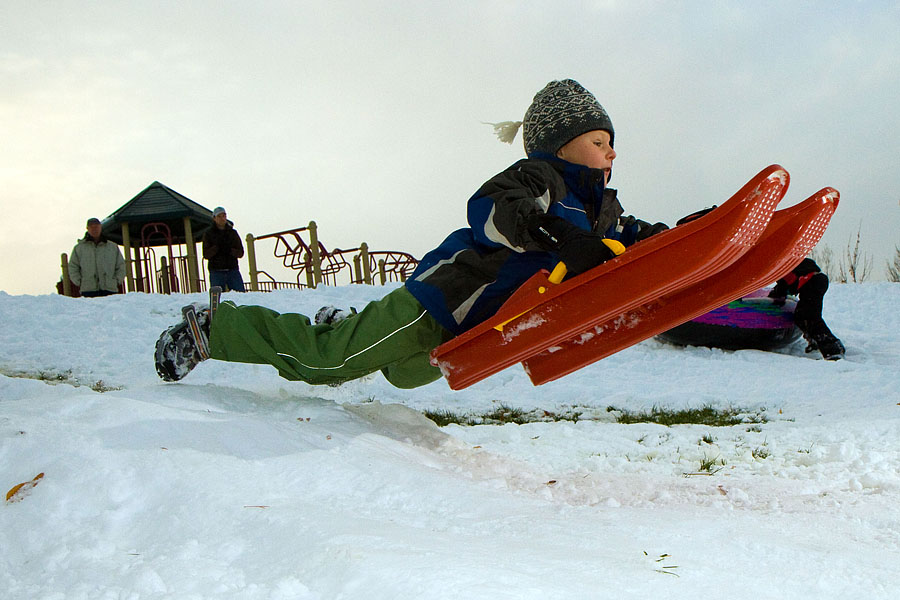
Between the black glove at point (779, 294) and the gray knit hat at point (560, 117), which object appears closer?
the gray knit hat at point (560, 117)

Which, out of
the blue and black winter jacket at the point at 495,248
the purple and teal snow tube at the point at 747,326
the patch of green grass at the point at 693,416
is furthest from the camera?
the purple and teal snow tube at the point at 747,326

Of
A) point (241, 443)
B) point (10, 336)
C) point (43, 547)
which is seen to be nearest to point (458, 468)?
point (241, 443)

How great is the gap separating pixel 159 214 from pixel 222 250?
6.02 metres

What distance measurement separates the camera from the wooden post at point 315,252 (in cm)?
1376

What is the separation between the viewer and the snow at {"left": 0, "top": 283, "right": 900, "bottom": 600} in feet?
4.83

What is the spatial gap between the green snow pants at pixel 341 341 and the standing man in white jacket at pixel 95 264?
7352 millimetres

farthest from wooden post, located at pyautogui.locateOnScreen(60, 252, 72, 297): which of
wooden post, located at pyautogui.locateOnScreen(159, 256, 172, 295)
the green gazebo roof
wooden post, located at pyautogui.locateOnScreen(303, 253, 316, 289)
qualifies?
wooden post, located at pyautogui.locateOnScreen(303, 253, 316, 289)

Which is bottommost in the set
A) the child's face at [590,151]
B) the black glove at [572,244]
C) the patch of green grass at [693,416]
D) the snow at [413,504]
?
the patch of green grass at [693,416]

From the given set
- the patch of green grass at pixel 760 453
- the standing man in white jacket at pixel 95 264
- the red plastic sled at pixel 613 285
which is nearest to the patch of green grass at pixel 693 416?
the patch of green grass at pixel 760 453

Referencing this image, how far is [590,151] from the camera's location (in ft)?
9.94

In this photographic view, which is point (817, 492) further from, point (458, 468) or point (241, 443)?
point (241, 443)

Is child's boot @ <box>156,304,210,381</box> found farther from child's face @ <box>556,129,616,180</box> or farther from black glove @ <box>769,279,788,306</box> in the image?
black glove @ <box>769,279,788,306</box>

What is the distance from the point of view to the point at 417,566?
4.68ft

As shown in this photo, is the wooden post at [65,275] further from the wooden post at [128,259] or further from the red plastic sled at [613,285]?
the red plastic sled at [613,285]
